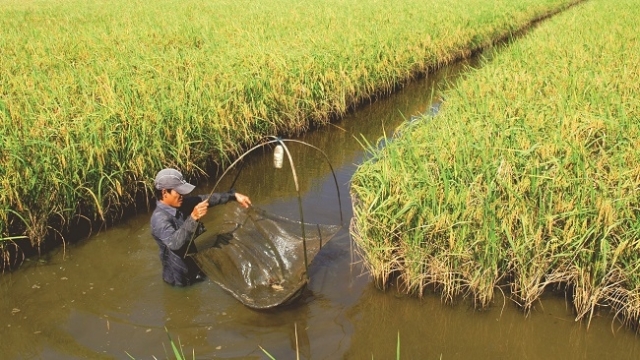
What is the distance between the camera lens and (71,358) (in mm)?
3348

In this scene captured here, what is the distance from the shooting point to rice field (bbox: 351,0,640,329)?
3.48m

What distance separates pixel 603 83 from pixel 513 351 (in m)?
3.84

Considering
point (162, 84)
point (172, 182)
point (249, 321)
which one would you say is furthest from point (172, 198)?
point (162, 84)

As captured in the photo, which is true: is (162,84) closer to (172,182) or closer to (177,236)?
(172,182)

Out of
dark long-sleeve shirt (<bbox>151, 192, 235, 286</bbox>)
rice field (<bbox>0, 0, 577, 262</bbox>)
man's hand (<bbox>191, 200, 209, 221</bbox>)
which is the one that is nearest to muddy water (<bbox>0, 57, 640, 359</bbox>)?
dark long-sleeve shirt (<bbox>151, 192, 235, 286</bbox>)

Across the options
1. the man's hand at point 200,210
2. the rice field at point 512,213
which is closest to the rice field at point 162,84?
the man's hand at point 200,210

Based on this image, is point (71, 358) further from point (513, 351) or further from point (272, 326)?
point (513, 351)

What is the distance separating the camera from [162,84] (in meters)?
6.24

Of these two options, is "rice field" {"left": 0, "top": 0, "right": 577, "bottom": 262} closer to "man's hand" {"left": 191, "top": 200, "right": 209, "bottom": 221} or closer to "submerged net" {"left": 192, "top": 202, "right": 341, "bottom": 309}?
"submerged net" {"left": 192, "top": 202, "right": 341, "bottom": 309}

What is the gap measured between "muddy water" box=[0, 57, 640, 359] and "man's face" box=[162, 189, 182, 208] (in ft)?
2.17

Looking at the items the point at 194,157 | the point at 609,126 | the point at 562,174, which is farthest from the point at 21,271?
the point at 609,126

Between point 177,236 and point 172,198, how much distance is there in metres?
0.31

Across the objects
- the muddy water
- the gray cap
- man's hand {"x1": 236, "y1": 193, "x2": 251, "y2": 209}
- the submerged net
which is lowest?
the muddy water

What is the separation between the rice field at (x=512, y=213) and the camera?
3.48 meters
